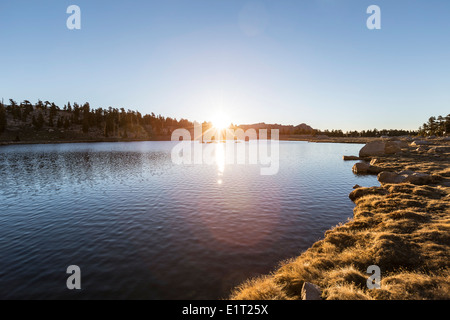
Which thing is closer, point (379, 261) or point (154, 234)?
point (379, 261)

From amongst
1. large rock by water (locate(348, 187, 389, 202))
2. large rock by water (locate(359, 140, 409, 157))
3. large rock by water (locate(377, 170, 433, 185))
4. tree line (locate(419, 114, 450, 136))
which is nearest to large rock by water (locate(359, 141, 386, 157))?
large rock by water (locate(359, 140, 409, 157))

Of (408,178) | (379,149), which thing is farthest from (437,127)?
(408,178)

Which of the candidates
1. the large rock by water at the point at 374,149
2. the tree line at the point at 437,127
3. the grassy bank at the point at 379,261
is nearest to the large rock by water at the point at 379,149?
the large rock by water at the point at 374,149

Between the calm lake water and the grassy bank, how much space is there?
1.67m

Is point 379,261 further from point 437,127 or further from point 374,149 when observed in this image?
point 437,127

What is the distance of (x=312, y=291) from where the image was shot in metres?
8.20

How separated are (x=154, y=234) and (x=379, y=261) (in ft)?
46.4

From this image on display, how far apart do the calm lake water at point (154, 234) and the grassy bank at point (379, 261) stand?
1674mm

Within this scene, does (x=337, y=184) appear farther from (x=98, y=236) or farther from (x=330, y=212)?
(x=98, y=236)

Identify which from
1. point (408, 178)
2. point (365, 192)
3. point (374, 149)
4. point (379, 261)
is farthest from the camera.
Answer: point (374, 149)

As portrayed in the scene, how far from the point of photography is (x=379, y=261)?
10.7 metres

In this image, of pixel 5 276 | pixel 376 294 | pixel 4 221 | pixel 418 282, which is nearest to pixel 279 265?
pixel 376 294

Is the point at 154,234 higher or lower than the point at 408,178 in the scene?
lower
